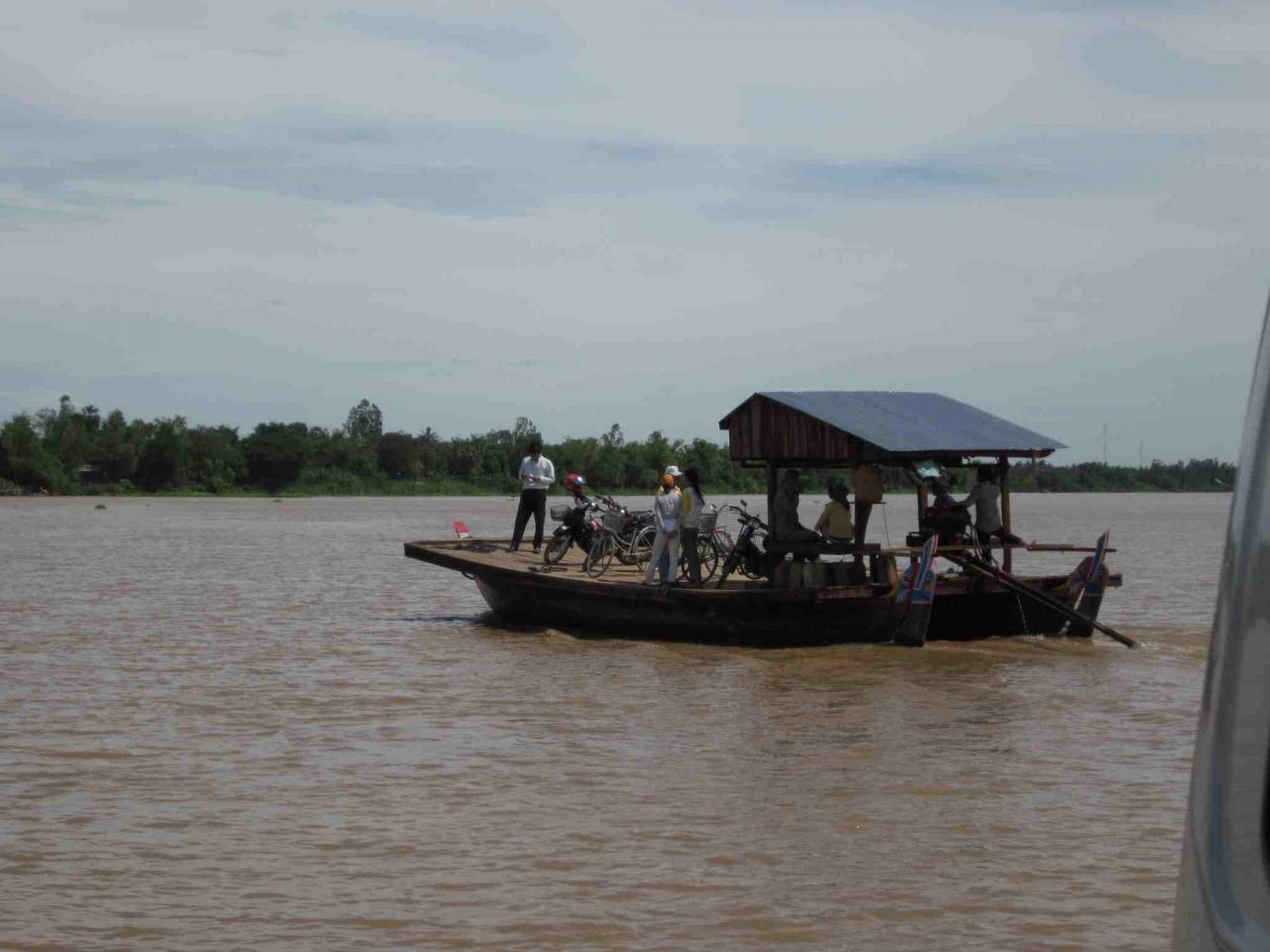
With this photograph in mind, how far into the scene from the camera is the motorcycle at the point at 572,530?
2002cm

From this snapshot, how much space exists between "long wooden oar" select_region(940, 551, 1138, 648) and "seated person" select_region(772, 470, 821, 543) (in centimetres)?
151

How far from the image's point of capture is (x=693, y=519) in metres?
18.0

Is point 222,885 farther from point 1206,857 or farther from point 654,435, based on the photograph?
point 654,435

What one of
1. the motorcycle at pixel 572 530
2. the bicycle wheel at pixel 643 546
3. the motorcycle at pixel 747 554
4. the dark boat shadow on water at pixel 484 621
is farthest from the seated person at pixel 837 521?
the dark boat shadow on water at pixel 484 621

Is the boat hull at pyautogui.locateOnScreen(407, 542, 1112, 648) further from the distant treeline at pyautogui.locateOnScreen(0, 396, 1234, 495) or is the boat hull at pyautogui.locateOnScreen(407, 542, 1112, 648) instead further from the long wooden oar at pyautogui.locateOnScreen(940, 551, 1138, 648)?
the distant treeline at pyautogui.locateOnScreen(0, 396, 1234, 495)

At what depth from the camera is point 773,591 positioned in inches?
669

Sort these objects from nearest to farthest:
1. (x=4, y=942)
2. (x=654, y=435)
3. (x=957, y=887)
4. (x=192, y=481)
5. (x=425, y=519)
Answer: (x=4, y=942)
(x=957, y=887)
(x=425, y=519)
(x=192, y=481)
(x=654, y=435)

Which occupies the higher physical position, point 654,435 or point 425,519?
point 654,435

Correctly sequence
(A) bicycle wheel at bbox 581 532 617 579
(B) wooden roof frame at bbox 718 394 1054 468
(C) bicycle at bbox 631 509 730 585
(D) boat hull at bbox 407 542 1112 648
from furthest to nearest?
1. (A) bicycle wheel at bbox 581 532 617 579
2. (C) bicycle at bbox 631 509 730 585
3. (D) boat hull at bbox 407 542 1112 648
4. (B) wooden roof frame at bbox 718 394 1054 468

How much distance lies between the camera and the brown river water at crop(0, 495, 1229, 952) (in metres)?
7.52

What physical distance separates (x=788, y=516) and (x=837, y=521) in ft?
1.76

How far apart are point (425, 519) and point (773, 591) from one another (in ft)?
182

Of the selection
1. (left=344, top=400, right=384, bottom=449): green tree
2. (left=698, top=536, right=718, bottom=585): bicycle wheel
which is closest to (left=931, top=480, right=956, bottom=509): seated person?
(left=698, top=536, right=718, bottom=585): bicycle wheel

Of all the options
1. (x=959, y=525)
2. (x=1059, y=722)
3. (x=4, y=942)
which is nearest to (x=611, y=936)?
(x=4, y=942)
